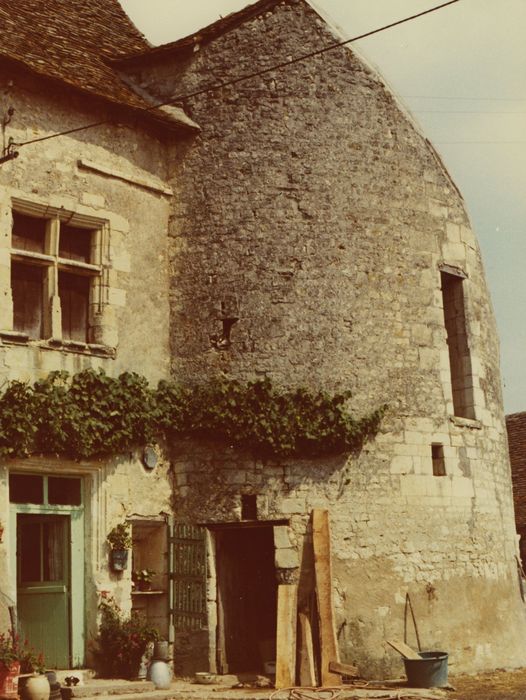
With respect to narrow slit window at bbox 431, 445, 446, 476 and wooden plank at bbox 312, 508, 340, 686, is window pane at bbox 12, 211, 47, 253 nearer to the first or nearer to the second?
wooden plank at bbox 312, 508, 340, 686

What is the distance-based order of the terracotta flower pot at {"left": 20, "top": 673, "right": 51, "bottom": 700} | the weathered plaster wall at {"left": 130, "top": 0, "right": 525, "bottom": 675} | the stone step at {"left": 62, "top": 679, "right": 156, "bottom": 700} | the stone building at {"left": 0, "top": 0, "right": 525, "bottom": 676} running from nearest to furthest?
the terracotta flower pot at {"left": 20, "top": 673, "right": 51, "bottom": 700}, the stone step at {"left": 62, "top": 679, "right": 156, "bottom": 700}, the stone building at {"left": 0, "top": 0, "right": 525, "bottom": 676}, the weathered plaster wall at {"left": 130, "top": 0, "right": 525, "bottom": 675}

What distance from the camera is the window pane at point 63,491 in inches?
466

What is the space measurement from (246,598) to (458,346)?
4495mm

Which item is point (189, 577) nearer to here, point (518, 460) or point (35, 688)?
point (35, 688)

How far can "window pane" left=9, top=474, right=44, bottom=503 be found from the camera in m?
11.5

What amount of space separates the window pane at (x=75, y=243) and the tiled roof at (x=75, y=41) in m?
1.60

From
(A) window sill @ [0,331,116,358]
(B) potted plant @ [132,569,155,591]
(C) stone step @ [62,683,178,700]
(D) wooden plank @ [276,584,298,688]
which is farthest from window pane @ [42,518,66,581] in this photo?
(D) wooden plank @ [276,584,298,688]

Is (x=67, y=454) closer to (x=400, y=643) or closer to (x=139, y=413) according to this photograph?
(x=139, y=413)

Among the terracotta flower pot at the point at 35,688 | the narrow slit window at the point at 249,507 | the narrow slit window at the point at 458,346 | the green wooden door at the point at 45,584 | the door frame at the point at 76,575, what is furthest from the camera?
the narrow slit window at the point at 458,346

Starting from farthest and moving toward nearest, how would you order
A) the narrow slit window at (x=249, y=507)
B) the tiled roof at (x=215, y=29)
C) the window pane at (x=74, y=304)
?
1. the tiled roof at (x=215, y=29)
2. the narrow slit window at (x=249, y=507)
3. the window pane at (x=74, y=304)

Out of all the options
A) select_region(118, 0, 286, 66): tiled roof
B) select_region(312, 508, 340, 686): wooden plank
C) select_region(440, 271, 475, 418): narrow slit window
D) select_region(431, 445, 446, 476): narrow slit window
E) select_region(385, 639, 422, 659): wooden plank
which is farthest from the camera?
select_region(440, 271, 475, 418): narrow slit window

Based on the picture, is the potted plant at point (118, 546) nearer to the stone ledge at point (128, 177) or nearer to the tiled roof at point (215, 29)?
the stone ledge at point (128, 177)

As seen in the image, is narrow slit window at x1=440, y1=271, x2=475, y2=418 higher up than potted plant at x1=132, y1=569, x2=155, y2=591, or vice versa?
narrow slit window at x1=440, y1=271, x2=475, y2=418

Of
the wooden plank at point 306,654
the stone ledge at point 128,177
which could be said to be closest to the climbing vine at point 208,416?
the wooden plank at point 306,654
